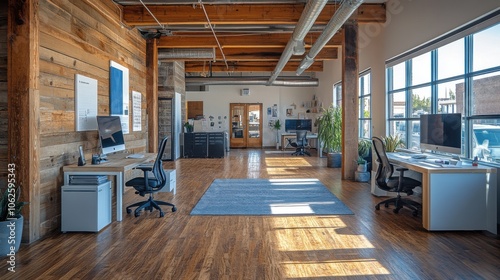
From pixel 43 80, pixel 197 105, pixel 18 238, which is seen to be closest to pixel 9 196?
pixel 18 238

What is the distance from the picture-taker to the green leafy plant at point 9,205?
128 inches

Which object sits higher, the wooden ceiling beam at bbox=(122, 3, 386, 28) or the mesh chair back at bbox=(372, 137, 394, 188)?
the wooden ceiling beam at bbox=(122, 3, 386, 28)

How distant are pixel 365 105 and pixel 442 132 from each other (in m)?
4.32

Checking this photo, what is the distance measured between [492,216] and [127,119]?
5.11m

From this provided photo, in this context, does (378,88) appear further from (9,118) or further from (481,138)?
(9,118)

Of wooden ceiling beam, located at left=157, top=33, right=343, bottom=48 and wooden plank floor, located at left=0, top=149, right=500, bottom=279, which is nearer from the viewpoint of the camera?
wooden plank floor, located at left=0, top=149, right=500, bottom=279

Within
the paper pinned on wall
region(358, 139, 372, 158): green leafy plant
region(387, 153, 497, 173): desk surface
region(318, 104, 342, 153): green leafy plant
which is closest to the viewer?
region(387, 153, 497, 173): desk surface

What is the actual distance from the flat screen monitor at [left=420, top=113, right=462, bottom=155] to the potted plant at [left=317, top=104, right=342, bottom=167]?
4.19m

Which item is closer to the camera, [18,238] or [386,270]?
[386,270]

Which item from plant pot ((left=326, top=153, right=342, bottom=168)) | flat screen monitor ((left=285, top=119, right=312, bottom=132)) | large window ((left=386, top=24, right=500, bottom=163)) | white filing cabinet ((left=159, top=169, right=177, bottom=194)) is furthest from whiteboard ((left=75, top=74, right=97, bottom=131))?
flat screen monitor ((left=285, top=119, right=312, bottom=132))

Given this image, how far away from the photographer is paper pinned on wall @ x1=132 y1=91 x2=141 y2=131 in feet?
20.8

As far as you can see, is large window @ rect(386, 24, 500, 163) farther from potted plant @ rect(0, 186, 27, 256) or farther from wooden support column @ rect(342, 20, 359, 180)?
potted plant @ rect(0, 186, 27, 256)

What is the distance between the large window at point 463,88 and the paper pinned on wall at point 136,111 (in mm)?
4681

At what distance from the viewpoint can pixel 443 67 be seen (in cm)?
532
